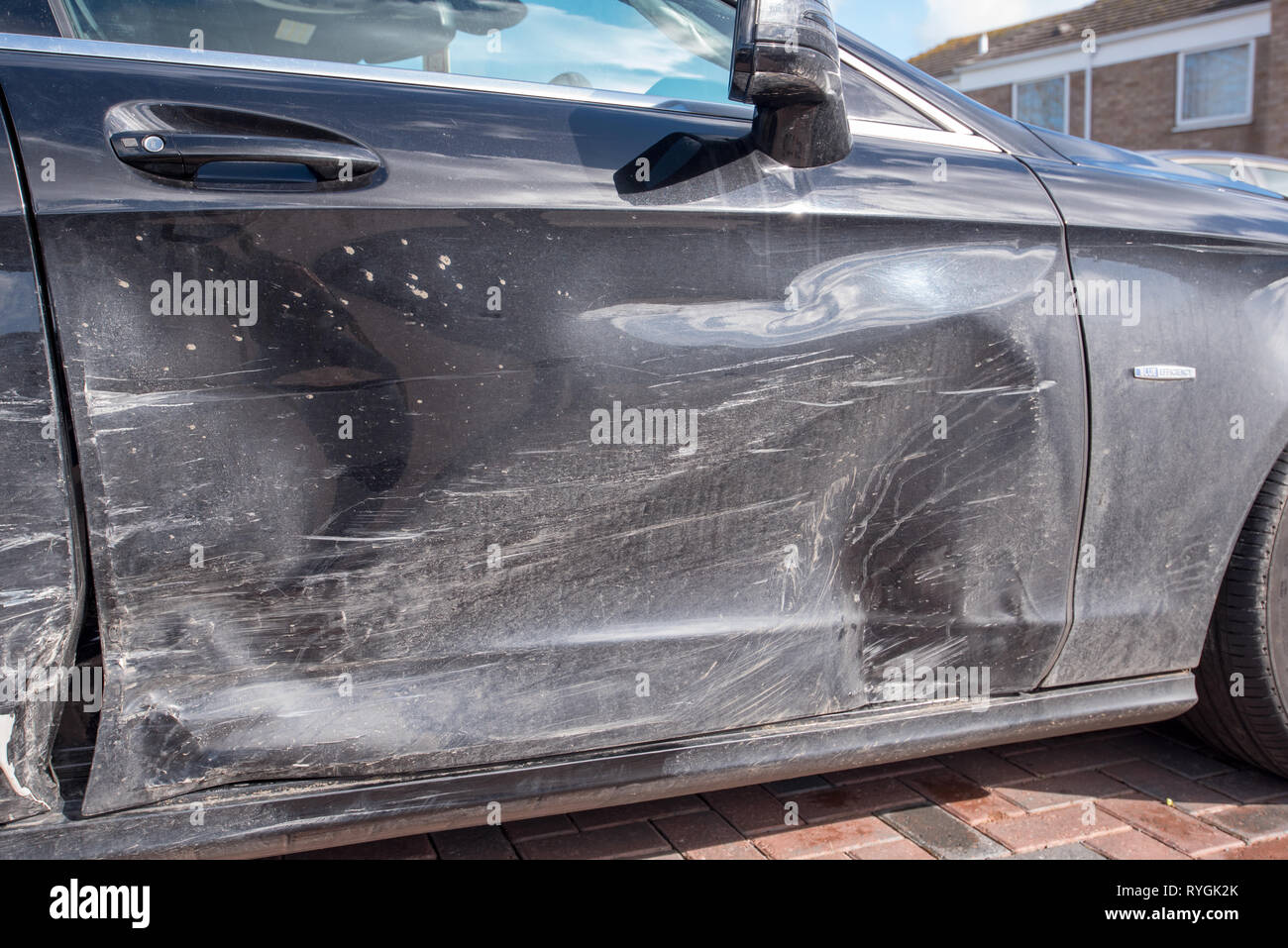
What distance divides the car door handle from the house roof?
1864cm

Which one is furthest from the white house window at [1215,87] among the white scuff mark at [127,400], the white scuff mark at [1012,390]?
the white scuff mark at [127,400]

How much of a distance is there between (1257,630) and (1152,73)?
845 inches

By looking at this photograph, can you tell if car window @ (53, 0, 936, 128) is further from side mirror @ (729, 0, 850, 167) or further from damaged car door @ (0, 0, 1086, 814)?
side mirror @ (729, 0, 850, 167)

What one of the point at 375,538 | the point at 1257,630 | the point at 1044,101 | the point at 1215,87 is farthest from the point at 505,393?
the point at 1044,101

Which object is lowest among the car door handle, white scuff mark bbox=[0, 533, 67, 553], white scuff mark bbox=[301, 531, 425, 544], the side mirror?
white scuff mark bbox=[301, 531, 425, 544]

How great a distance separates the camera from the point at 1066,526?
1737 millimetres

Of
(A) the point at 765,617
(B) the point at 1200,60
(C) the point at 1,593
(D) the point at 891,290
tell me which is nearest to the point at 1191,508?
(D) the point at 891,290

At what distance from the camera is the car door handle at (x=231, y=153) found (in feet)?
4.15

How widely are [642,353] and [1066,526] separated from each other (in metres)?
0.84

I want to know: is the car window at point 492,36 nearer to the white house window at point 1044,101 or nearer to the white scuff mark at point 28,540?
the white scuff mark at point 28,540

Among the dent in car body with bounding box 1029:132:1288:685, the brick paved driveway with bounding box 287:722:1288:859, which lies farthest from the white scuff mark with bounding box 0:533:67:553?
the dent in car body with bounding box 1029:132:1288:685

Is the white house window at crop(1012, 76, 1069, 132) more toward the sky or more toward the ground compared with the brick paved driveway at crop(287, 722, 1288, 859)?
more toward the sky

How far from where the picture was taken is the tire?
192cm

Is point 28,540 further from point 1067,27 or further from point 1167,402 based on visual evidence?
point 1067,27
